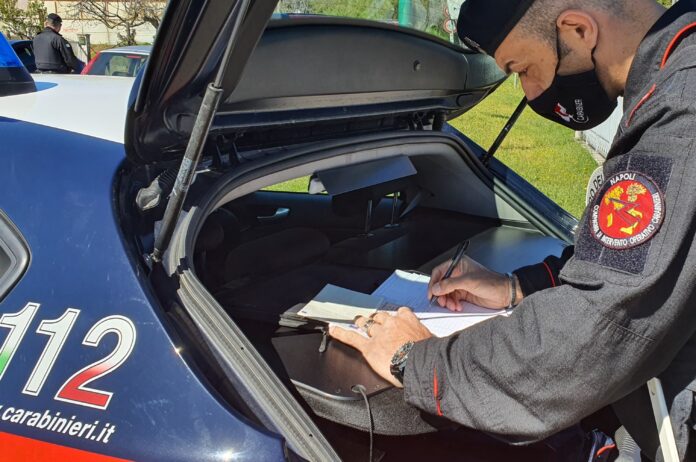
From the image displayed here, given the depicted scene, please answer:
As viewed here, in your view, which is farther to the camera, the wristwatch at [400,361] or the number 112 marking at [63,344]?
the wristwatch at [400,361]

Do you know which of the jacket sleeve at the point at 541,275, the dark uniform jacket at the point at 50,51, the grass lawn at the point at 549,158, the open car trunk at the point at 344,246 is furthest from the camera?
the dark uniform jacket at the point at 50,51

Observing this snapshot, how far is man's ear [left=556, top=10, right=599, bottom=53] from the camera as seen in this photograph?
1228 millimetres

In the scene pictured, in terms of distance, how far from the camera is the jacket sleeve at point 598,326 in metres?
0.98

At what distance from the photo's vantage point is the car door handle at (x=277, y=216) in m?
2.51

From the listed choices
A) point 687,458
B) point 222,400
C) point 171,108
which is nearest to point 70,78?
point 171,108

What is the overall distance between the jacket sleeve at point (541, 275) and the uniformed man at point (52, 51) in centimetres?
875

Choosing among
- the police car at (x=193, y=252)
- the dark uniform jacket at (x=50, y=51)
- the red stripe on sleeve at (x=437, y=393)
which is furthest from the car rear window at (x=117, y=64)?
the red stripe on sleeve at (x=437, y=393)

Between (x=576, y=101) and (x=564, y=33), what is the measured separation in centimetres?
23

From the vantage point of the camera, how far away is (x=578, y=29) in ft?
4.10

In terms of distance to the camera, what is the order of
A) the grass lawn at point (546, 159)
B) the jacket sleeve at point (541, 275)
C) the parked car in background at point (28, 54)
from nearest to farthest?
the jacket sleeve at point (541, 275) → the grass lawn at point (546, 159) → the parked car in background at point (28, 54)

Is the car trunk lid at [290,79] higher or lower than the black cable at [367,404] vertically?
higher

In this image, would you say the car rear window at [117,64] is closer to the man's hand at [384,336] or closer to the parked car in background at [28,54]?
the parked car in background at [28,54]

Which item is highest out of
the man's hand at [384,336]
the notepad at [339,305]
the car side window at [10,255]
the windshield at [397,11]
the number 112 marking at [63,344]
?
the windshield at [397,11]

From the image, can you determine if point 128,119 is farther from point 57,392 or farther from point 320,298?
point 320,298
